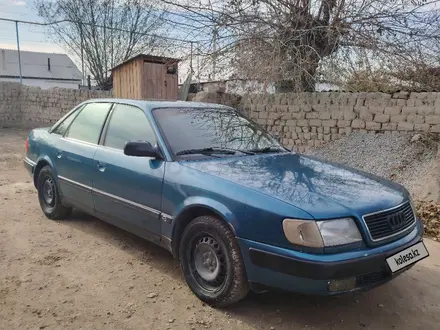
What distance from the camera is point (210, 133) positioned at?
369cm

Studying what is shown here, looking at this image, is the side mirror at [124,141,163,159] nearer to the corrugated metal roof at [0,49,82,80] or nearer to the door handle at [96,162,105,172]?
the door handle at [96,162,105,172]

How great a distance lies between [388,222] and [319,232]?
61 centimetres

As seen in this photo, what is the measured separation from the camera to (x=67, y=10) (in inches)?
653

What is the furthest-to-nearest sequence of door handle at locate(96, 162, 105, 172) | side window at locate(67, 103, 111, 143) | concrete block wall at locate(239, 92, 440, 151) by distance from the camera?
concrete block wall at locate(239, 92, 440, 151) < side window at locate(67, 103, 111, 143) < door handle at locate(96, 162, 105, 172)

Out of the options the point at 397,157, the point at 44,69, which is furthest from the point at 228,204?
the point at 44,69

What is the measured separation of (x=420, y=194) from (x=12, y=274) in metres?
5.57

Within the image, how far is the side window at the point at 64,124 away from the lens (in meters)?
4.79

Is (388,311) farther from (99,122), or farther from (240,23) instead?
(240,23)

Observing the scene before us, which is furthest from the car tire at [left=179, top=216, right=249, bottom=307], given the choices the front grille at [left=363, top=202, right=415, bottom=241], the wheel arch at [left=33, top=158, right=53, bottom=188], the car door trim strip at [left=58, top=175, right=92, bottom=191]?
the wheel arch at [left=33, top=158, right=53, bottom=188]

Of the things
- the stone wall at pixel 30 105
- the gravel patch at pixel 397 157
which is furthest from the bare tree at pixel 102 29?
the gravel patch at pixel 397 157

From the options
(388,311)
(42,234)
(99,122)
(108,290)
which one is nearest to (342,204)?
(388,311)

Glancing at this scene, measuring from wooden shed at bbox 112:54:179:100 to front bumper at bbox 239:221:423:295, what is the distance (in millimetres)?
7797

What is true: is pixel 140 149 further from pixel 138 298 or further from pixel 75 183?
pixel 75 183

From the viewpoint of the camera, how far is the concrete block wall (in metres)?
6.87
